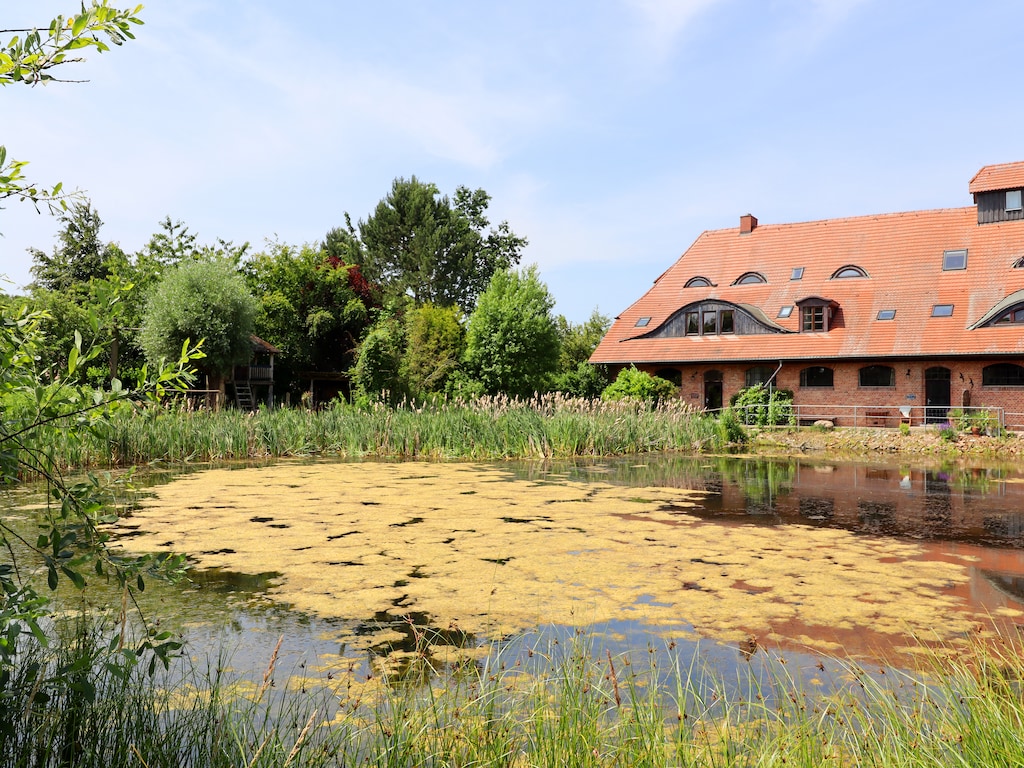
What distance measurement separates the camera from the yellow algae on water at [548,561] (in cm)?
531

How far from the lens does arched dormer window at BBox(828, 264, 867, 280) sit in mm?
28406

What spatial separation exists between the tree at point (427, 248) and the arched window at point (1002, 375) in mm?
29822

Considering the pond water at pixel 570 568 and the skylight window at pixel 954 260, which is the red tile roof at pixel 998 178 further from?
the pond water at pixel 570 568

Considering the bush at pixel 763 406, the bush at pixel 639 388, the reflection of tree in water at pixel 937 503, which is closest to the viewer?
the reflection of tree in water at pixel 937 503

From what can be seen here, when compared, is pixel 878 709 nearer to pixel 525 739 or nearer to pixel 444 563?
pixel 525 739

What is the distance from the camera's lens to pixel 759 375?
2789 centimetres

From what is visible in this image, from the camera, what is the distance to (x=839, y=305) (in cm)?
2752

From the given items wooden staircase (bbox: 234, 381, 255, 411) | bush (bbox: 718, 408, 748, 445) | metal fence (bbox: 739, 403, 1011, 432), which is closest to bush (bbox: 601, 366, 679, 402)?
metal fence (bbox: 739, 403, 1011, 432)

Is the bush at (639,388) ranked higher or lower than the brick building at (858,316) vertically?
lower

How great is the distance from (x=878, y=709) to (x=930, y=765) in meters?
0.79

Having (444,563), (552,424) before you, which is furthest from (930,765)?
(552,424)

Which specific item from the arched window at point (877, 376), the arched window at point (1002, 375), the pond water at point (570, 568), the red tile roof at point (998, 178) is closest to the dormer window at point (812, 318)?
the arched window at point (877, 376)

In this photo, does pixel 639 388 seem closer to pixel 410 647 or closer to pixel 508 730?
pixel 410 647

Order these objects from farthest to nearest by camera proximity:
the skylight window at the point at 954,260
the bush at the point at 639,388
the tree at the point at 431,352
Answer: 1. the tree at the point at 431,352
2. the skylight window at the point at 954,260
3. the bush at the point at 639,388
